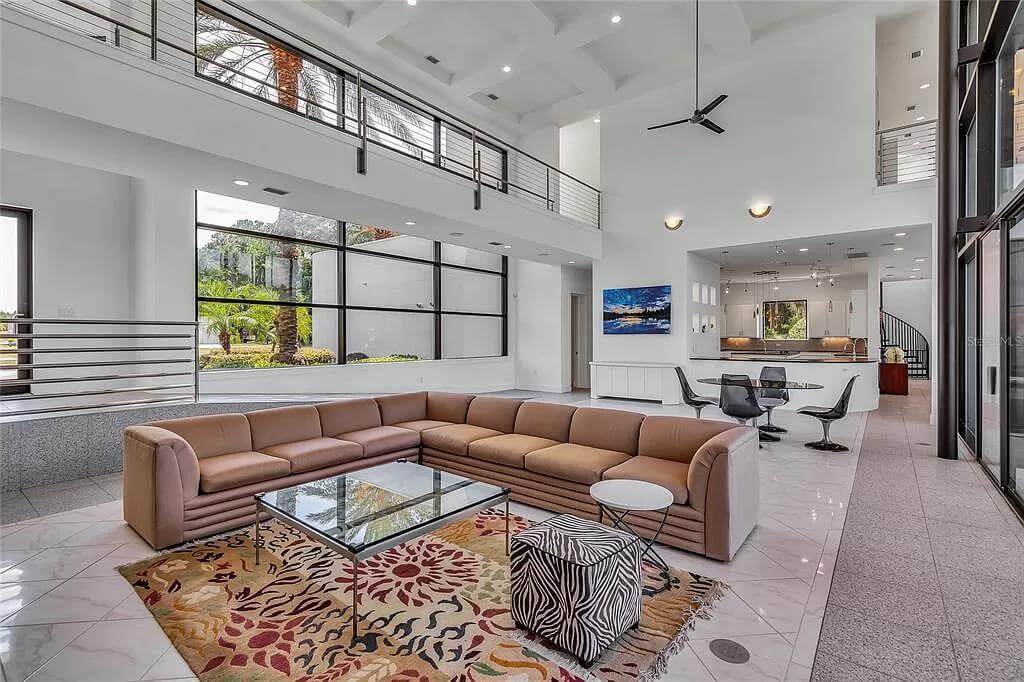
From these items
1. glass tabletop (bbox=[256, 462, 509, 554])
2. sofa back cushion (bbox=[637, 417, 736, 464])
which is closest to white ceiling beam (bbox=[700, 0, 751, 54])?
sofa back cushion (bbox=[637, 417, 736, 464])

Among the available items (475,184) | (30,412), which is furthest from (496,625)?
(475,184)

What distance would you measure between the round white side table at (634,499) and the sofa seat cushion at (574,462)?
0.93 feet

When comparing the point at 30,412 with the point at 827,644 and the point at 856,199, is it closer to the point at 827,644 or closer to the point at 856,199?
the point at 827,644

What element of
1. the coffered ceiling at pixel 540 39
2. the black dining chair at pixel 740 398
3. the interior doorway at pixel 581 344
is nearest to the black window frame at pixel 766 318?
the interior doorway at pixel 581 344

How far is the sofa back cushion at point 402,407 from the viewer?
515cm

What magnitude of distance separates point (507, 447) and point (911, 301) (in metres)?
17.0

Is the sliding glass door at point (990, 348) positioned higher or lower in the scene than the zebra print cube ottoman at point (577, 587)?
higher

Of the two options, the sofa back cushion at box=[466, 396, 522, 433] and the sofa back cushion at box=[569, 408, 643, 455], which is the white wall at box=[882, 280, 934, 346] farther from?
the sofa back cushion at box=[466, 396, 522, 433]

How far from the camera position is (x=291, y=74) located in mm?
7062

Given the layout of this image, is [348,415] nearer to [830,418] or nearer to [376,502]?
[376,502]

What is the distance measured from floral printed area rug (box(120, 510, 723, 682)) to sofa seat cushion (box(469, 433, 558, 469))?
2.57ft

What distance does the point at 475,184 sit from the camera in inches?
280

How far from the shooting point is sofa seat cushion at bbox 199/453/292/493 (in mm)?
3312

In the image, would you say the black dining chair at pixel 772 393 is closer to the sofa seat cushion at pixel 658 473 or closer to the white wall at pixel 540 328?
the sofa seat cushion at pixel 658 473
